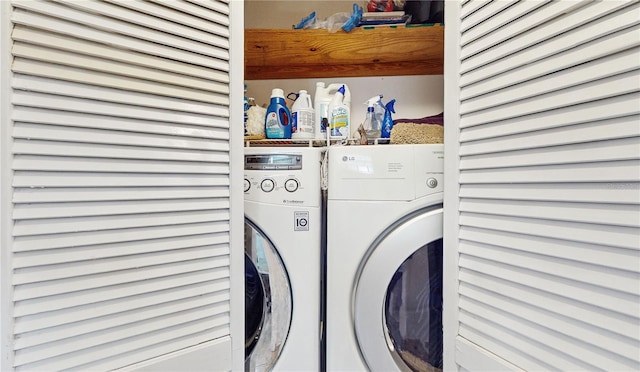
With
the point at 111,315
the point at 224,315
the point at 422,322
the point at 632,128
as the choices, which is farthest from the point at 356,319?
the point at 632,128

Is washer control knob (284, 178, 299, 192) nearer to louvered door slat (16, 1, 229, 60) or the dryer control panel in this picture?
the dryer control panel

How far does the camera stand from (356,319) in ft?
3.51

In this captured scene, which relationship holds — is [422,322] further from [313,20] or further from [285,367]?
[313,20]

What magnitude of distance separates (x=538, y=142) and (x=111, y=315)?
1.08 metres

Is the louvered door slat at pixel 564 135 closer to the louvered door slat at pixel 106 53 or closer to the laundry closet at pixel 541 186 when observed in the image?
the laundry closet at pixel 541 186

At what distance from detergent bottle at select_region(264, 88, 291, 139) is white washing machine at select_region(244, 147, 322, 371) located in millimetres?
247

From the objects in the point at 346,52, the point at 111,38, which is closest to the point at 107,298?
the point at 111,38

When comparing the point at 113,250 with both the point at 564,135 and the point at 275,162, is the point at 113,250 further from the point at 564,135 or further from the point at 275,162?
the point at 564,135

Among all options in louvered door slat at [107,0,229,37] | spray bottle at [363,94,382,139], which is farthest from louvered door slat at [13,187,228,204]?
spray bottle at [363,94,382,139]

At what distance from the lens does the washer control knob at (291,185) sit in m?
1.12

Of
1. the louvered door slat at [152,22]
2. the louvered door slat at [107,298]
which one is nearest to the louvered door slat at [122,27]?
the louvered door slat at [152,22]

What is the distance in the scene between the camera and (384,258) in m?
1.05

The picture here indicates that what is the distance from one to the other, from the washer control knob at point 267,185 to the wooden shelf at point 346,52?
0.70 meters

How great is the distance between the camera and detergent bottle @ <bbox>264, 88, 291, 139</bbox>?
137 cm
